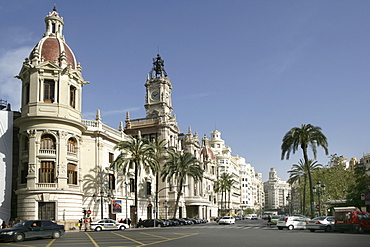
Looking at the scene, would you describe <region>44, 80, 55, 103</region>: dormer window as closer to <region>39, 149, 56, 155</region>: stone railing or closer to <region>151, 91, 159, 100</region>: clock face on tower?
<region>39, 149, 56, 155</region>: stone railing

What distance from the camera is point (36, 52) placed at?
48969 mm

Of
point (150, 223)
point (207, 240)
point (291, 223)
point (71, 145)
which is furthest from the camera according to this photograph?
point (150, 223)

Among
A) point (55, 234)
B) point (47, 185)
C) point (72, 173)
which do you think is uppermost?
point (72, 173)

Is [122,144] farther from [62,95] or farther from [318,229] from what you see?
[318,229]

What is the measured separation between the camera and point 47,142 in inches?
1871

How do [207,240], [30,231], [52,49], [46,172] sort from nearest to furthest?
[207,240] < [30,231] < [46,172] < [52,49]

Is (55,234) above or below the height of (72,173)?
below

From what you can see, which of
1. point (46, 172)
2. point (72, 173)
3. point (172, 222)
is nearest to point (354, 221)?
point (172, 222)

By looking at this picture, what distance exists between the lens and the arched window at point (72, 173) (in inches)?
1929

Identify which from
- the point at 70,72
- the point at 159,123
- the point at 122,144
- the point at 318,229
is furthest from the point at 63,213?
the point at 159,123

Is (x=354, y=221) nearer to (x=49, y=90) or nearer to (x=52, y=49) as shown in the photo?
(x=49, y=90)

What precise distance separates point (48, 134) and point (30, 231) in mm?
20768

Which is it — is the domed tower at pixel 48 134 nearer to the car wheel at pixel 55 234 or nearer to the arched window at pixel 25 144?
the arched window at pixel 25 144

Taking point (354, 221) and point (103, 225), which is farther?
point (103, 225)
